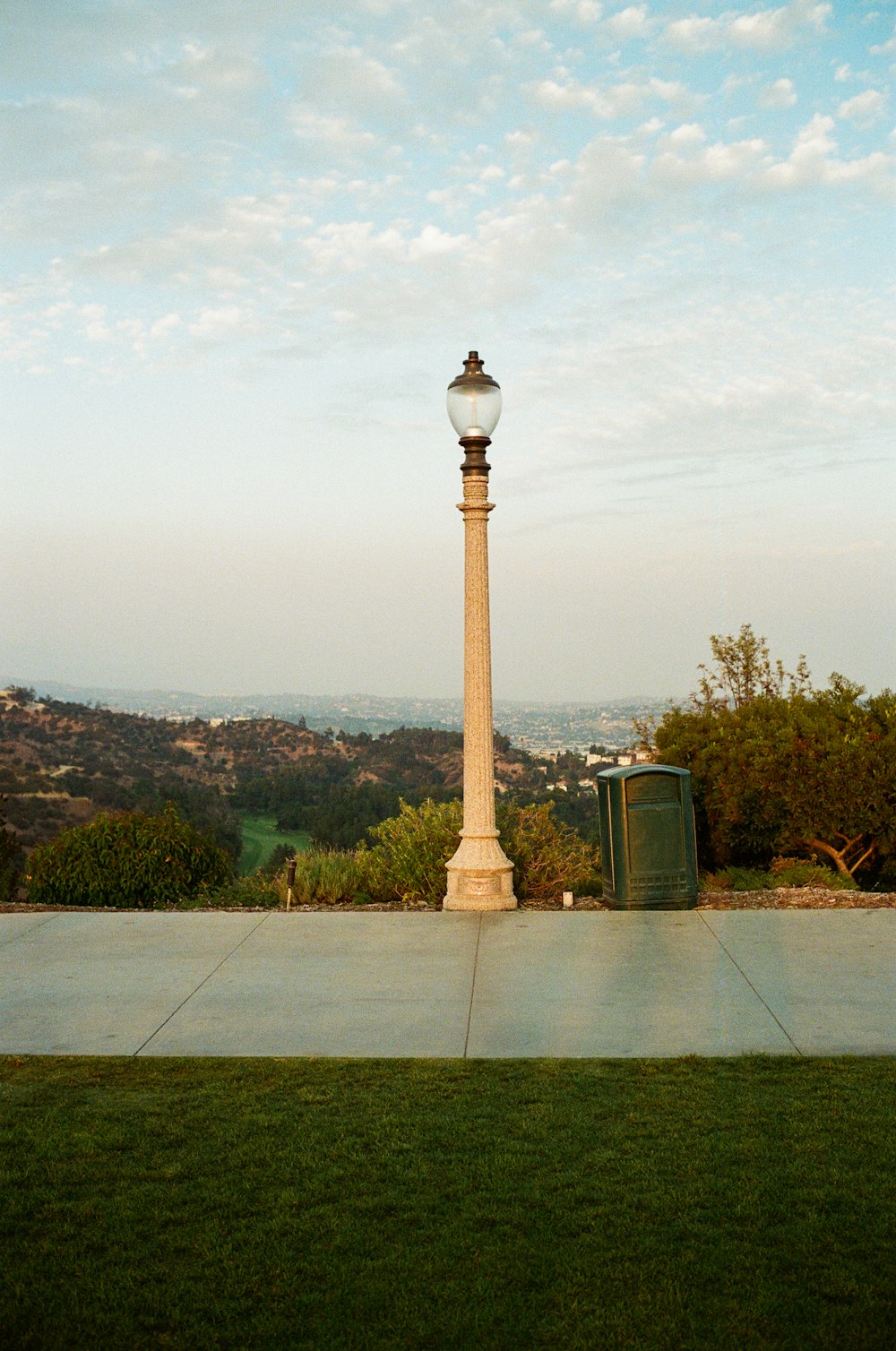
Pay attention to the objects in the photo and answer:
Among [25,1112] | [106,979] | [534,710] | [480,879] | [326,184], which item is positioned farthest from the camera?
[534,710]

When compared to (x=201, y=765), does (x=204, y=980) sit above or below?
below

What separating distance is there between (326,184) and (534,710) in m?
17.9

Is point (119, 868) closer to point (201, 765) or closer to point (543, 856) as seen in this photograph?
point (543, 856)

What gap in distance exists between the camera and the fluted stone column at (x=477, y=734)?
9.62m

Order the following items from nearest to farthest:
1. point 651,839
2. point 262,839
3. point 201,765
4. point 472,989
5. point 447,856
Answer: point 472,989 → point 651,839 → point 447,856 → point 262,839 → point 201,765

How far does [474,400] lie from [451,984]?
4.75 m

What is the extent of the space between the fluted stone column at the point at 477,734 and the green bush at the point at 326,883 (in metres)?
1.33

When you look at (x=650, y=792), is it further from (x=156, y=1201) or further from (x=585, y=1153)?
(x=156, y=1201)

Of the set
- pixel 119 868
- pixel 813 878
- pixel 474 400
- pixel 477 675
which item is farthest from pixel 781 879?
pixel 119 868

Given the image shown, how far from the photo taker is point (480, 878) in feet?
31.5

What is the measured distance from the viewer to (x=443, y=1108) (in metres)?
5.13

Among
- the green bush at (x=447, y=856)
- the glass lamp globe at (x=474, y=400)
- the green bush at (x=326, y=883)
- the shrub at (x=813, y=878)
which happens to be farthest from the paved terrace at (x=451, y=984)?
the glass lamp globe at (x=474, y=400)

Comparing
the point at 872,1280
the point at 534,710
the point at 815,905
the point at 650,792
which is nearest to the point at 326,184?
the point at 650,792

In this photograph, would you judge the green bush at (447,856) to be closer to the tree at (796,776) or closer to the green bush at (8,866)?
the tree at (796,776)
